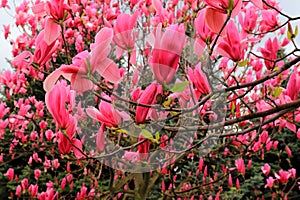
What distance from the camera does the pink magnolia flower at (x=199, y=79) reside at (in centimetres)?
64

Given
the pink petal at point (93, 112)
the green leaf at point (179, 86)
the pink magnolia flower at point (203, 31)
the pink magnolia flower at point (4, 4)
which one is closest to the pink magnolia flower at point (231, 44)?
the pink magnolia flower at point (203, 31)

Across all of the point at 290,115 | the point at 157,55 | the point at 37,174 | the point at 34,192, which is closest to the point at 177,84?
the point at 157,55

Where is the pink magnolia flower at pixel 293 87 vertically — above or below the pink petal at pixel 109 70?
above

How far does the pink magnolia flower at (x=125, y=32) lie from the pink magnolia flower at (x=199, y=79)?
11 cm

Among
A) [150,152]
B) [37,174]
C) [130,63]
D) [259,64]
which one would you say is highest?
[259,64]

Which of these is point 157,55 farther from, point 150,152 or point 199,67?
point 150,152

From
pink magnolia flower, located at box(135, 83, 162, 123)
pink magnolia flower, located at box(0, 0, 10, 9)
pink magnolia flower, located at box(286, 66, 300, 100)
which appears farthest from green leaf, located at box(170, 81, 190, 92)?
pink magnolia flower, located at box(0, 0, 10, 9)

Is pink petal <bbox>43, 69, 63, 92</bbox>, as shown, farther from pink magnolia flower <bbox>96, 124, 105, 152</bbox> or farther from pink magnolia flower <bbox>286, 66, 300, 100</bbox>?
pink magnolia flower <bbox>286, 66, 300, 100</bbox>

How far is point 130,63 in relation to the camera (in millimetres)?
636

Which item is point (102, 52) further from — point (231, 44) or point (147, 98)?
point (231, 44)

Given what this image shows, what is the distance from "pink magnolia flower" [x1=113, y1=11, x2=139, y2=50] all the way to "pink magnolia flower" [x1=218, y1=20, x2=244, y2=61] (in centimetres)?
15

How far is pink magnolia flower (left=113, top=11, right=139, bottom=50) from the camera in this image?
0.60 meters

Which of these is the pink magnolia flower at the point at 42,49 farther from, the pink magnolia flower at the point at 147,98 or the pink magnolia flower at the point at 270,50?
the pink magnolia flower at the point at 270,50

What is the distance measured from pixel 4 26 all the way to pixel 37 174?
1210 mm
